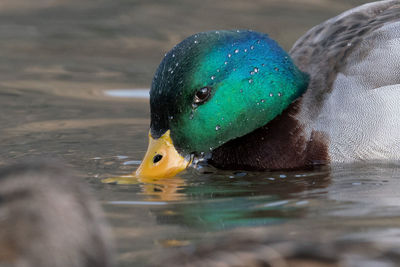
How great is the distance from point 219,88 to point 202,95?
145 mm

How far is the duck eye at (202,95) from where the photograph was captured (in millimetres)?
6590

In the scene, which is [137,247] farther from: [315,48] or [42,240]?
[315,48]

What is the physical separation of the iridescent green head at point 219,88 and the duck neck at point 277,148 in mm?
90

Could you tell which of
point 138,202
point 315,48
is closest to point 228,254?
point 138,202

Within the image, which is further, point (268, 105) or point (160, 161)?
point (268, 105)

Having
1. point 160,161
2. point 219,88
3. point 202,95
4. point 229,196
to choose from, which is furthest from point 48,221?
point 219,88

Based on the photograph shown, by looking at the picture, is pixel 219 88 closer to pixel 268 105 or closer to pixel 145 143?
pixel 268 105

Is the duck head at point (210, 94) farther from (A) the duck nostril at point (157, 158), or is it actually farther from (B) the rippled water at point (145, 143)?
(B) the rippled water at point (145, 143)

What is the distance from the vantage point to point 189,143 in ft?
21.8

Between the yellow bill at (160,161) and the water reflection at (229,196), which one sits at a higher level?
the yellow bill at (160,161)

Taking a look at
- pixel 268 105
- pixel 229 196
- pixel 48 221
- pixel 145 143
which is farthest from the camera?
pixel 145 143

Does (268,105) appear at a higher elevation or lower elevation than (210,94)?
lower

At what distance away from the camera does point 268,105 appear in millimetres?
6895

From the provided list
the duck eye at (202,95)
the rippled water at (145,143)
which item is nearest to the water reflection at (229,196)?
the rippled water at (145,143)
